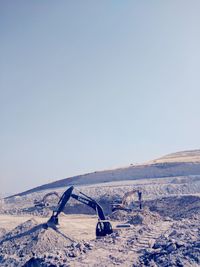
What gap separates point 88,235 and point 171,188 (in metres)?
20.9

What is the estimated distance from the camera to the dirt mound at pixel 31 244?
16.9 meters

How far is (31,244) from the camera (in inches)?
725

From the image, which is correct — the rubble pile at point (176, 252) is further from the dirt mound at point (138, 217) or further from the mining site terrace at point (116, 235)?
the dirt mound at point (138, 217)

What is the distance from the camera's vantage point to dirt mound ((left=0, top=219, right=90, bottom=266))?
16.9 m

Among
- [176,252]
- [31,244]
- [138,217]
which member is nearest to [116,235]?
[31,244]

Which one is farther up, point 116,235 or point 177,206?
point 177,206

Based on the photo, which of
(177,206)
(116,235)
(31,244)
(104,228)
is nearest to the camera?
(116,235)

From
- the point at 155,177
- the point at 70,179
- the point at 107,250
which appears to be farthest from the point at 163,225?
the point at 70,179

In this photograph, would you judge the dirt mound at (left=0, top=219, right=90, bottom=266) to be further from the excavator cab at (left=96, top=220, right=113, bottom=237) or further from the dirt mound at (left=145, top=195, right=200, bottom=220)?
the dirt mound at (left=145, top=195, right=200, bottom=220)

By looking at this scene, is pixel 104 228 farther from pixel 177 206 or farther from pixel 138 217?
pixel 177 206

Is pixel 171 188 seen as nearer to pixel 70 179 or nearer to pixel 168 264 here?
pixel 70 179

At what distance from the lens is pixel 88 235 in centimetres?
2250

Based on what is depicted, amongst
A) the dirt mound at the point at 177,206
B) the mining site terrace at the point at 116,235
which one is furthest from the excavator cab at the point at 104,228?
the dirt mound at the point at 177,206

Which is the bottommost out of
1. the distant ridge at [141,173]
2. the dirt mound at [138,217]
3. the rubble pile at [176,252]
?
the rubble pile at [176,252]
